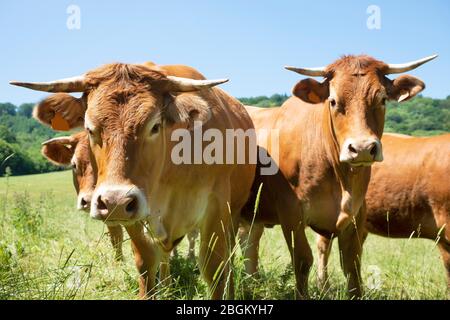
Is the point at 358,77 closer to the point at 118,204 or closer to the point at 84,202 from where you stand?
the point at 118,204

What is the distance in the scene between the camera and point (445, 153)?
6938mm

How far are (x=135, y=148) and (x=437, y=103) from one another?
186 feet

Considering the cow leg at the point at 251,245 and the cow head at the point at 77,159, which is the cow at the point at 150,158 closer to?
the cow leg at the point at 251,245

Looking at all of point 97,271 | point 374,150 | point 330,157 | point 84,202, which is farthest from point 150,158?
point 84,202

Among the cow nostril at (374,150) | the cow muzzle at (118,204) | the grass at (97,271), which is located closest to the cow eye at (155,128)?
the cow muzzle at (118,204)

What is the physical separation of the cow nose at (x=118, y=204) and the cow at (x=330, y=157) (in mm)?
2175

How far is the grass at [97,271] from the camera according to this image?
343 cm

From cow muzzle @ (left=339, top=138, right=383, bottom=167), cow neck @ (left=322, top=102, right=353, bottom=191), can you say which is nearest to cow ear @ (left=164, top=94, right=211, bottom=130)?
cow muzzle @ (left=339, top=138, right=383, bottom=167)

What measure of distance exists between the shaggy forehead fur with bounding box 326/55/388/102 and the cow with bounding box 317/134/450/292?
258 centimetres

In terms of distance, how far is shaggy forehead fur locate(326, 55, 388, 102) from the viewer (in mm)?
4684

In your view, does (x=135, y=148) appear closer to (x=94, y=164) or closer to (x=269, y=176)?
(x=94, y=164)

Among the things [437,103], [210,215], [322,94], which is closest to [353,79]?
[322,94]

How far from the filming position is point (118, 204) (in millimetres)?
2984
